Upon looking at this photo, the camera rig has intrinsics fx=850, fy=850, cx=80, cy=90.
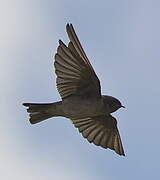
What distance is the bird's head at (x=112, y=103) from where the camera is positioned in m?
12.7

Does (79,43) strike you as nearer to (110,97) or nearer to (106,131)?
(110,97)

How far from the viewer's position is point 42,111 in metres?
12.8

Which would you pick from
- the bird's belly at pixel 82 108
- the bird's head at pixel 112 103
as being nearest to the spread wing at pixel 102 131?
the bird's head at pixel 112 103

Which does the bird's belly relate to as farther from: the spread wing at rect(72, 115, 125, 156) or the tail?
the spread wing at rect(72, 115, 125, 156)

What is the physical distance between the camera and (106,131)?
13.8m

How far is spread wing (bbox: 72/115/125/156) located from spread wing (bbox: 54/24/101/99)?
35.4 inches

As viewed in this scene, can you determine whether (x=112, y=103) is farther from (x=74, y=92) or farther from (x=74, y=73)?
(x=74, y=73)

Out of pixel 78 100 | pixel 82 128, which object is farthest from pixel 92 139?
pixel 78 100

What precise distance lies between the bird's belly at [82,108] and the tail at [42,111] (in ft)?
0.44

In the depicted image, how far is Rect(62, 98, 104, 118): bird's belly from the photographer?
12391 millimetres

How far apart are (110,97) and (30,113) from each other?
1.24m

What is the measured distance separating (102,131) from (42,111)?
55.1 inches

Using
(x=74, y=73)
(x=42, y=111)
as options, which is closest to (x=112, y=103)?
(x=74, y=73)

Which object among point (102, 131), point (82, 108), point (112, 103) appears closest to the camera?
point (82, 108)
